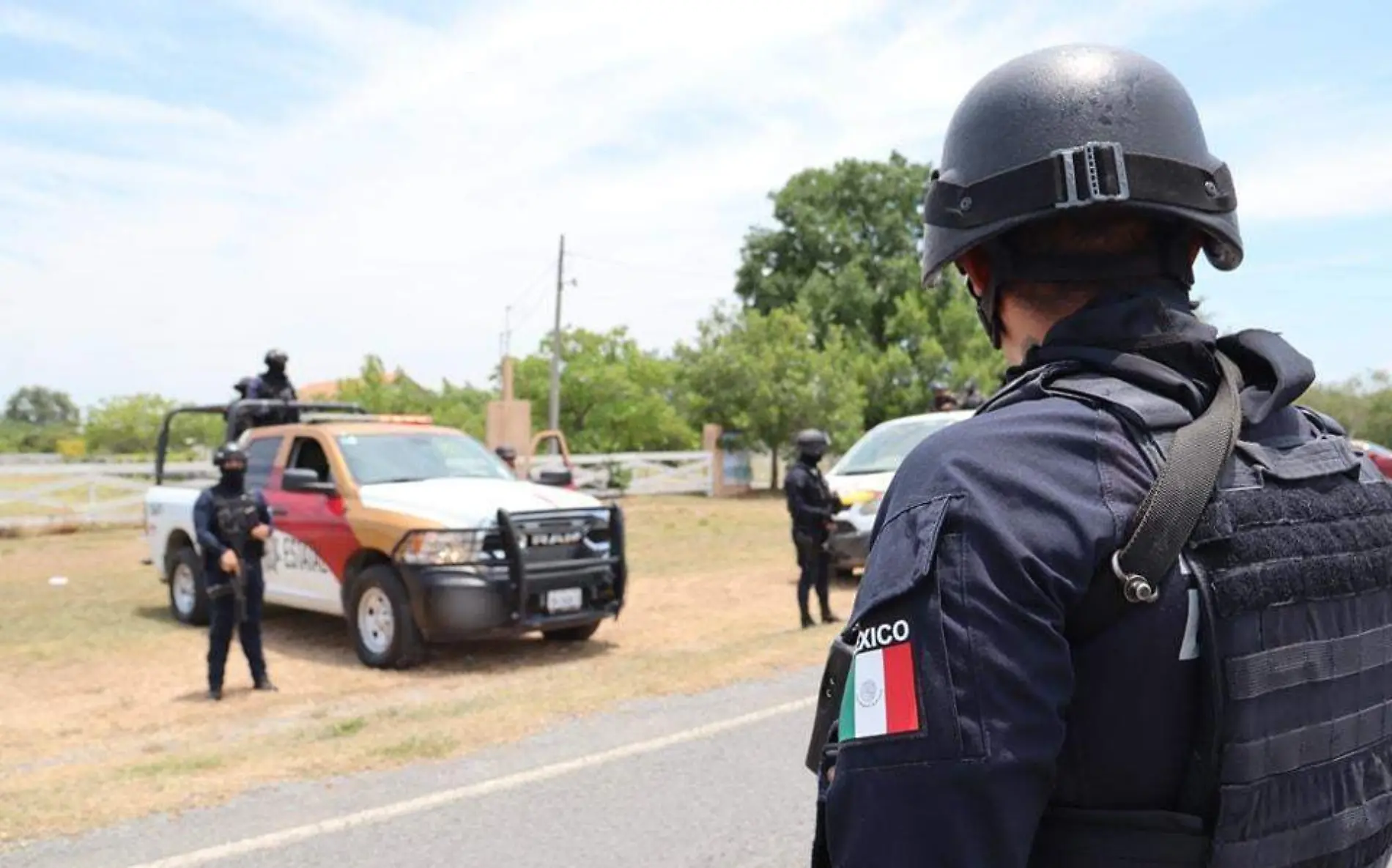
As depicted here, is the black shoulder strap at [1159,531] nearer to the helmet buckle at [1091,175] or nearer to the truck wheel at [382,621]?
the helmet buckle at [1091,175]

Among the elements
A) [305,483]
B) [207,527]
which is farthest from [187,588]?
[207,527]

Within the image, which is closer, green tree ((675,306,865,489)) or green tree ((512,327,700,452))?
green tree ((675,306,865,489))

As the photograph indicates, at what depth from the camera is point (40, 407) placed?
276ft

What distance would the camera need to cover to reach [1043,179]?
1629 millimetres

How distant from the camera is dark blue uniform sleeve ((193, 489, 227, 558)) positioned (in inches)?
328

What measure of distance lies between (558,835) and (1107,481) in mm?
3826

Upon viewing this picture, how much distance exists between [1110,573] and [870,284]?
146 feet

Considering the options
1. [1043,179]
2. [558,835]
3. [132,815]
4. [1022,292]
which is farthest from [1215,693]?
[132,815]

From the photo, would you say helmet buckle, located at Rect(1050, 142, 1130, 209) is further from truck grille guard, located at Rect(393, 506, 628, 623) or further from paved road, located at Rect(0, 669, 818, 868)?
truck grille guard, located at Rect(393, 506, 628, 623)

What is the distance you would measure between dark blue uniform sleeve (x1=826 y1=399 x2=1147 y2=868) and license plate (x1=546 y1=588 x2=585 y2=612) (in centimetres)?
764

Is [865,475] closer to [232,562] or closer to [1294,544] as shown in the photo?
[232,562]

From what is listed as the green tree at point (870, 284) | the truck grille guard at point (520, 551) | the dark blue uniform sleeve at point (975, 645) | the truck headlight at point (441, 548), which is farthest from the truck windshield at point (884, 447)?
the green tree at point (870, 284)

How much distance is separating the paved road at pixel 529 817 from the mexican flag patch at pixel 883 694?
326 cm

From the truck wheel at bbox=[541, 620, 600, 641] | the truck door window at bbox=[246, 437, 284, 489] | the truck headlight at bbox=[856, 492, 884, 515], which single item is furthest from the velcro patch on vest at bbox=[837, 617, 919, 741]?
the truck headlight at bbox=[856, 492, 884, 515]
